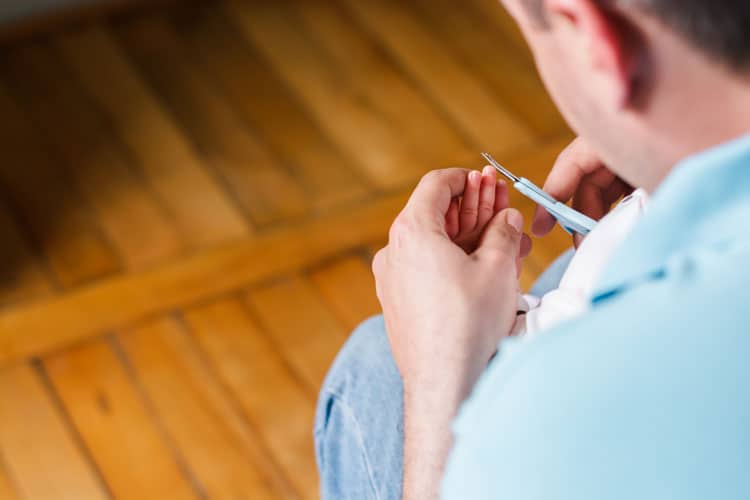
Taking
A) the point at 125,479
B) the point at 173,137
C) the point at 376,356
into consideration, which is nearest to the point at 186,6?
Answer: the point at 173,137

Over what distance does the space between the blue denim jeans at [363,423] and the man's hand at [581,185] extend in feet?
0.27

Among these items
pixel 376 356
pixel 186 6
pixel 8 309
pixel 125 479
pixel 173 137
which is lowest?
pixel 376 356

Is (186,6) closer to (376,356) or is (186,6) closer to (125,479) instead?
(125,479)

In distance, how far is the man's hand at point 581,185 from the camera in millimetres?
907

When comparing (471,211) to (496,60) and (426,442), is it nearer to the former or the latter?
(426,442)

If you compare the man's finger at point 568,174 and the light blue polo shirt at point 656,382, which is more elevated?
the man's finger at point 568,174

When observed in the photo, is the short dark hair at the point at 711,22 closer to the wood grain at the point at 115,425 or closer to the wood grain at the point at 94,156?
the wood grain at the point at 115,425

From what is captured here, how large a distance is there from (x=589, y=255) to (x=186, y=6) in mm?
1528

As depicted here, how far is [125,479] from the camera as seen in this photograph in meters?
1.39

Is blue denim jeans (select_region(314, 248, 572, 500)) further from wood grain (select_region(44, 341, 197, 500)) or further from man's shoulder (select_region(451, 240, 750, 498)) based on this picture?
wood grain (select_region(44, 341, 197, 500))

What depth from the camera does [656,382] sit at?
1.63ft

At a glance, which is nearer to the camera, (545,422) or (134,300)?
(545,422)

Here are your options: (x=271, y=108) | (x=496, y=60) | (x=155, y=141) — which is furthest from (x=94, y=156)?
(x=496, y=60)

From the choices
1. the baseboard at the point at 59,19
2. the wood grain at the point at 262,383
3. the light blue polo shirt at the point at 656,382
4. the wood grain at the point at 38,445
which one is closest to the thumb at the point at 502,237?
the light blue polo shirt at the point at 656,382
